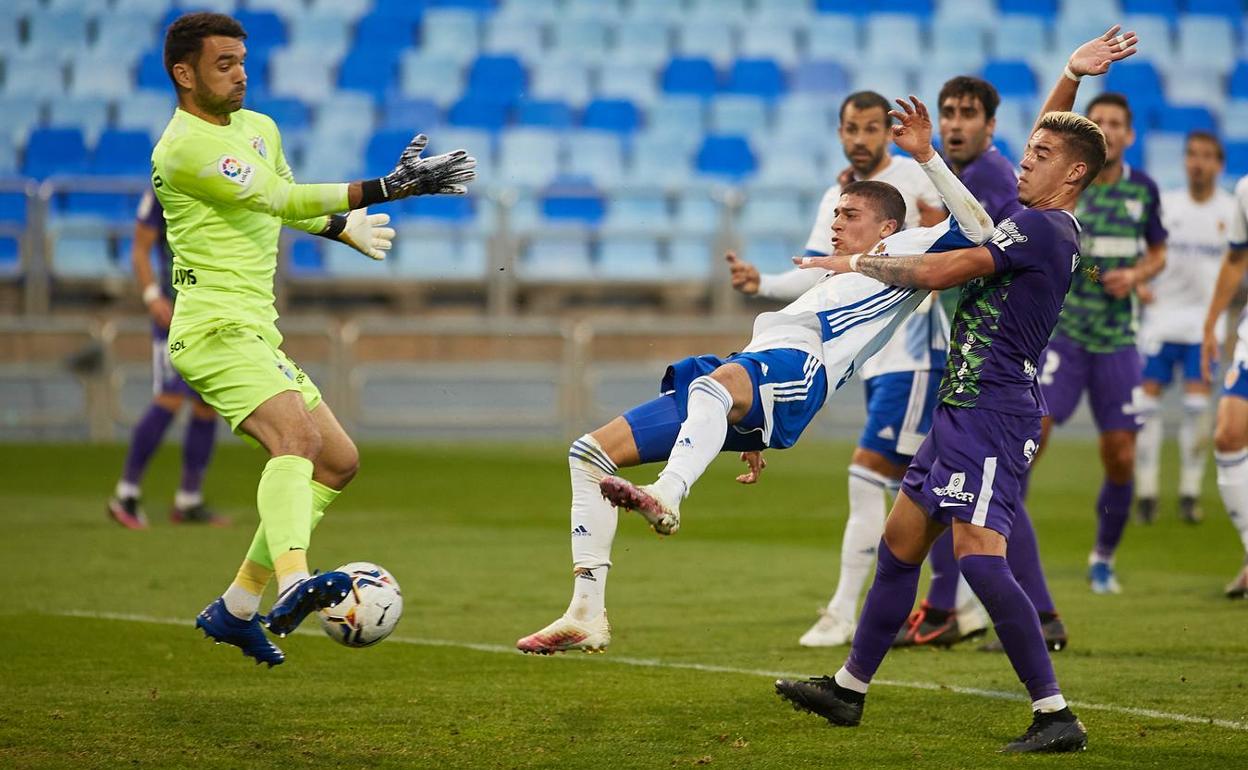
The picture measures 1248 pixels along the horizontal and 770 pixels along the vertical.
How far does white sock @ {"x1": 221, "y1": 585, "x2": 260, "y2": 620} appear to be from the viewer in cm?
553

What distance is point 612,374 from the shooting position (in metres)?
16.2

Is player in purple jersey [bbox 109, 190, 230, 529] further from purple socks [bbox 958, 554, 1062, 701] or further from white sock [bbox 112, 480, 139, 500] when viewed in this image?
purple socks [bbox 958, 554, 1062, 701]

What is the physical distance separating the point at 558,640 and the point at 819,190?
511 inches

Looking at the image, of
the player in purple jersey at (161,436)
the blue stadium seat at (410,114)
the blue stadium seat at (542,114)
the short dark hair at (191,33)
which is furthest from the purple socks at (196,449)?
the blue stadium seat at (542,114)

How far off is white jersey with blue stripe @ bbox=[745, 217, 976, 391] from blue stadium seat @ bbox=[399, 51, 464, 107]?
582 inches

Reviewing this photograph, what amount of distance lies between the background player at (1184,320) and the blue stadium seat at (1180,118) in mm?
10116

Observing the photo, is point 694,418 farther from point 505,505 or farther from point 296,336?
point 296,336

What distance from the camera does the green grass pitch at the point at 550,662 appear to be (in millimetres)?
5012

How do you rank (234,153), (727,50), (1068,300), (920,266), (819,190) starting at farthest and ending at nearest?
1. (727,50)
2. (819,190)
3. (1068,300)
4. (234,153)
5. (920,266)

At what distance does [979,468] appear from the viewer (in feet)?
16.5

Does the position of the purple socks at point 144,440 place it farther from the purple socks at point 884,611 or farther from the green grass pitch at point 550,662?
the purple socks at point 884,611

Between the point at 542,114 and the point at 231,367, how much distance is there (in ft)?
47.4

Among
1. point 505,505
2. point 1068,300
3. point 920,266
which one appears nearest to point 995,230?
point 920,266

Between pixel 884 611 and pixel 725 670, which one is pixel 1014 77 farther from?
pixel 884 611
